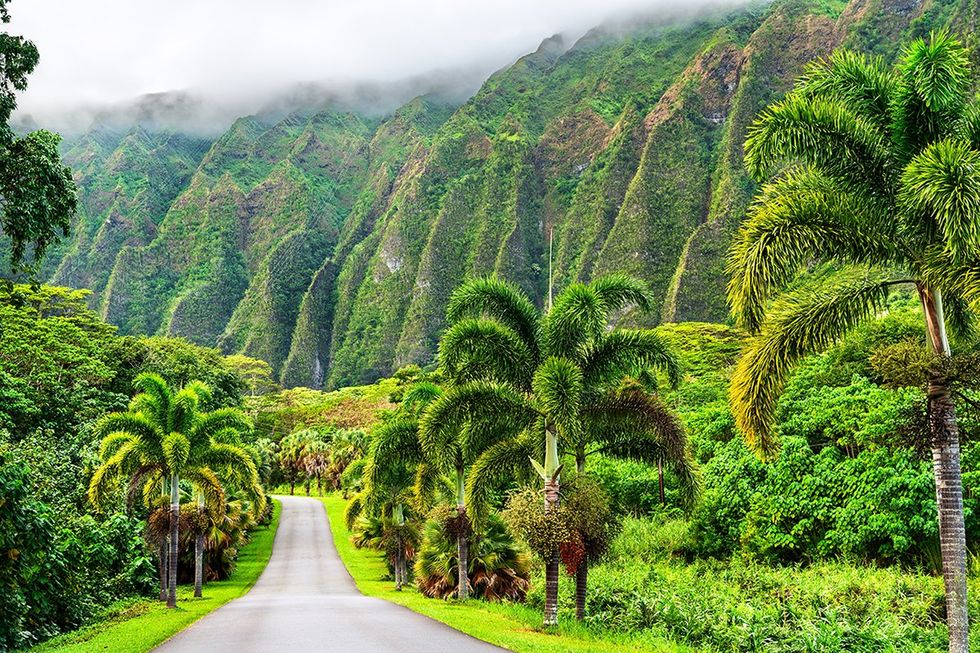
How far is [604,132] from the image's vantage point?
194 m

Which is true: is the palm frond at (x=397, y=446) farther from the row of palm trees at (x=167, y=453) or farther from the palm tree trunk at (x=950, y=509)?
the palm tree trunk at (x=950, y=509)

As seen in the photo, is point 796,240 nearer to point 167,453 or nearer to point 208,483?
point 167,453

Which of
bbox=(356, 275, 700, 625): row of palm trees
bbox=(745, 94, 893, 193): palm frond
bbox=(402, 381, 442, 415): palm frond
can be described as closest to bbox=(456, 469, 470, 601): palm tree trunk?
bbox=(402, 381, 442, 415): palm frond

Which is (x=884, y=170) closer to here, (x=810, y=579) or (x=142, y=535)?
(x=810, y=579)

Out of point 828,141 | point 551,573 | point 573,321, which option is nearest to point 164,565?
point 551,573

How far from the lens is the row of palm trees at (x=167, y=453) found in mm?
25141

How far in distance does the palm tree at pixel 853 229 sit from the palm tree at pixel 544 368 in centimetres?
625

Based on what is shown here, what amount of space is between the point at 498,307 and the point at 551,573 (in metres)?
6.65

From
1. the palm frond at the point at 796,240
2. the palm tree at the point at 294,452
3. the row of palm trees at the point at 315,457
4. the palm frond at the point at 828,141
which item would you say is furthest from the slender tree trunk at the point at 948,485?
the palm tree at the point at 294,452

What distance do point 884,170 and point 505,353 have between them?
9830 mm

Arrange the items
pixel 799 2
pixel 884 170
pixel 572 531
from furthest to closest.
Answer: pixel 799 2 → pixel 572 531 → pixel 884 170

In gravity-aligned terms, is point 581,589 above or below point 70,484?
below

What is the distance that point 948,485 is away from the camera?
457 inches

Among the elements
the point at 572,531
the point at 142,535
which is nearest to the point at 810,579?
the point at 572,531
